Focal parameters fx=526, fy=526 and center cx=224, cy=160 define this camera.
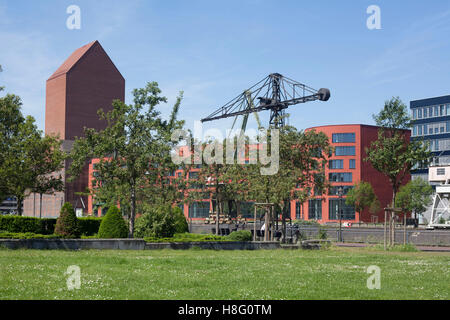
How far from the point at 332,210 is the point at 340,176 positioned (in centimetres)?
676

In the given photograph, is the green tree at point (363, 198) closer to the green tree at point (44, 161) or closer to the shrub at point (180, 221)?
the green tree at point (44, 161)

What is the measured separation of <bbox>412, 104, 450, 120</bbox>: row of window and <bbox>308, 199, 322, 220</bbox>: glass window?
38.7 metres

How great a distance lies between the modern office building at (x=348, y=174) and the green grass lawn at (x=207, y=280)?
274ft

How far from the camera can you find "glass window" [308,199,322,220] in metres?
101

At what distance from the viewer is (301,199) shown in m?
37.6

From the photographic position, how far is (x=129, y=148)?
1206 inches

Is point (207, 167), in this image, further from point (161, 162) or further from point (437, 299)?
point (437, 299)

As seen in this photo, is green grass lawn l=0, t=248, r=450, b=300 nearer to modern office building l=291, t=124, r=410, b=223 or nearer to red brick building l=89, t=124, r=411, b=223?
red brick building l=89, t=124, r=411, b=223

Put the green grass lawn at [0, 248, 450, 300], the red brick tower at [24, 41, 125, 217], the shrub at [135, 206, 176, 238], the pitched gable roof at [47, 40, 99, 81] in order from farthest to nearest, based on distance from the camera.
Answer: the pitched gable roof at [47, 40, 99, 81] → the red brick tower at [24, 41, 125, 217] → the shrub at [135, 206, 176, 238] → the green grass lawn at [0, 248, 450, 300]

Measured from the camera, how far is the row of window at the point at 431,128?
384 ft

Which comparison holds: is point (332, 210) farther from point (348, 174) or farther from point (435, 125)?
point (435, 125)

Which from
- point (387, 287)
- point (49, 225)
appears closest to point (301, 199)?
point (49, 225)

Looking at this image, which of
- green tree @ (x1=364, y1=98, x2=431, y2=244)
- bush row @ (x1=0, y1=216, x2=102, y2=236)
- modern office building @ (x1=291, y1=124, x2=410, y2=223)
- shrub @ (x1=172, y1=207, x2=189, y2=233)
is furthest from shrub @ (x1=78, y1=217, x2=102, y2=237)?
modern office building @ (x1=291, y1=124, x2=410, y2=223)
